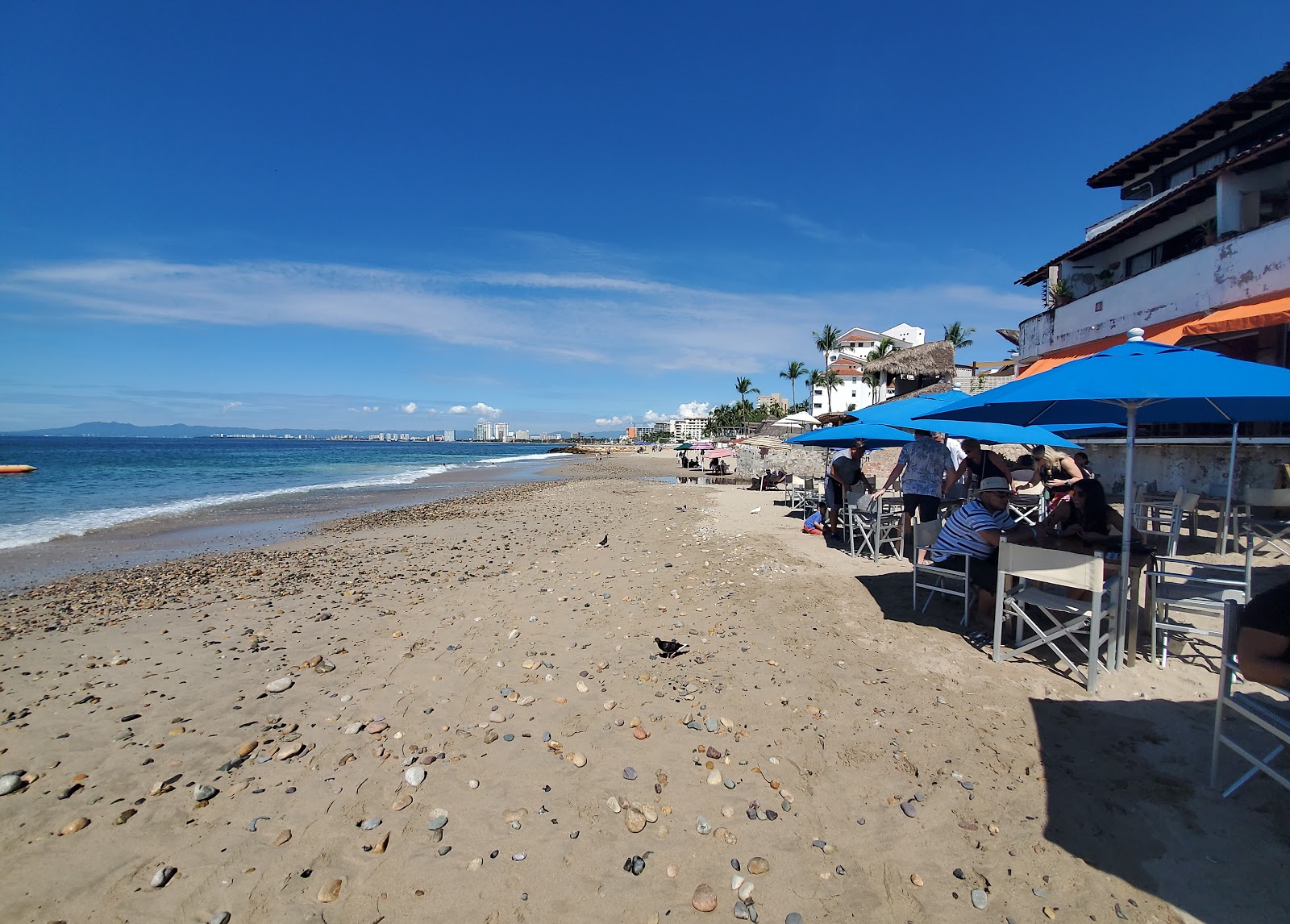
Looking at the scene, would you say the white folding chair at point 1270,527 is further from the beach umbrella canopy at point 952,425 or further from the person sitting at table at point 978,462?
the person sitting at table at point 978,462

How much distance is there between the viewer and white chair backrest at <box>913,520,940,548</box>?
577cm

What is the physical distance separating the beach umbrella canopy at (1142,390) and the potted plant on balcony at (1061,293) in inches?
565

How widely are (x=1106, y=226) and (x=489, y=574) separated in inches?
942

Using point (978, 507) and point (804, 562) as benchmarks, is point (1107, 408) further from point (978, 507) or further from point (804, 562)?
point (804, 562)

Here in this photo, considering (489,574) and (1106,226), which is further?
(1106,226)

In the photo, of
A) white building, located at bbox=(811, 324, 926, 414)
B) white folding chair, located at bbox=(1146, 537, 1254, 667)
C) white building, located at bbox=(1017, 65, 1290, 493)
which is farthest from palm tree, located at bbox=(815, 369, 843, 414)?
white folding chair, located at bbox=(1146, 537, 1254, 667)

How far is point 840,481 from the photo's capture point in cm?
911

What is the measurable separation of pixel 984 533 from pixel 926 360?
17570mm

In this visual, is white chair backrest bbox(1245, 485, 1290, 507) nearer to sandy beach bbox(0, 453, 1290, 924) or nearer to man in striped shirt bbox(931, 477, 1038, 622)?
sandy beach bbox(0, 453, 1290, 924)

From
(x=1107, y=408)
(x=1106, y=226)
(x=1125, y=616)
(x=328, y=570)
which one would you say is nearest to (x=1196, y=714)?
(x=1125, y=616)

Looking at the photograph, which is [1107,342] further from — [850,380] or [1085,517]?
[850,380]

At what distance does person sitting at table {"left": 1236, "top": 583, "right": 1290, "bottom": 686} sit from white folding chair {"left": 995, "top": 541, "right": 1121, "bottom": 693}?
134 centimetres

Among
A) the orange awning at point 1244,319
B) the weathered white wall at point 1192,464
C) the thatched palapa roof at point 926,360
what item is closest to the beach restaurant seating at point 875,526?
the weathered white wall at point 1192,464

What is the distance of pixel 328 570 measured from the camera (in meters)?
8.93
